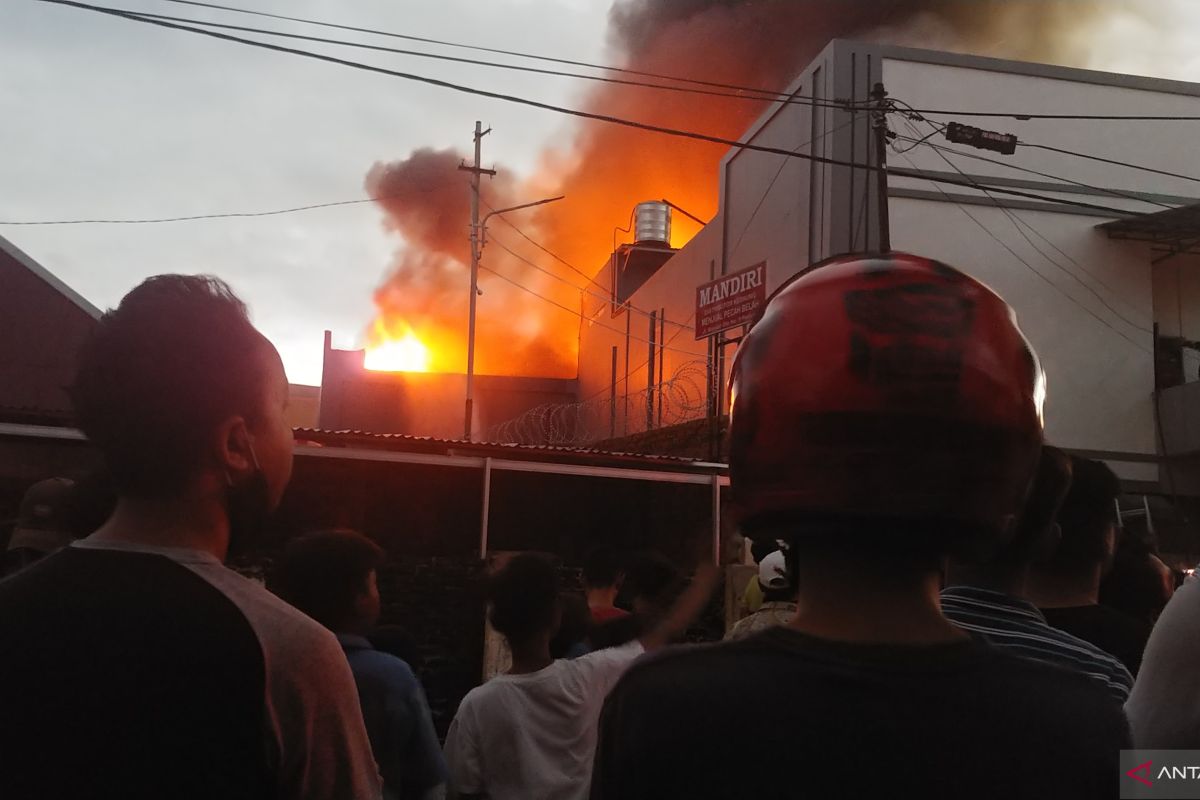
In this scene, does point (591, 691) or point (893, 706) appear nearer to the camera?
point (893, 706)

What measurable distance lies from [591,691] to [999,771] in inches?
103

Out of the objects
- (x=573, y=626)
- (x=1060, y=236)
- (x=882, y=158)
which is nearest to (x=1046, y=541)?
(x=573, y=626)

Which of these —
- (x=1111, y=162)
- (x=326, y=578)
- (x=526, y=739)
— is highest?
(x=1111, y=162)

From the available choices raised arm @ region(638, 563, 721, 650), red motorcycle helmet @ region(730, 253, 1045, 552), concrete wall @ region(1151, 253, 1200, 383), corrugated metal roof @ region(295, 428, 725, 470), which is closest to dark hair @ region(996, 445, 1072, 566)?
raised arm @ region(638, 563, 721, 650)

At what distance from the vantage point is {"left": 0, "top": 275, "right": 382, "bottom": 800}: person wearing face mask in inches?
61.8

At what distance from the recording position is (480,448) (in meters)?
12.6

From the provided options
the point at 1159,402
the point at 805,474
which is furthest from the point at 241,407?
the point at 1159,402

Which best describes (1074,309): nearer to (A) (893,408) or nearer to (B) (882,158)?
(B) (882,158)

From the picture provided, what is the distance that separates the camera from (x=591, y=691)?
3.71 m

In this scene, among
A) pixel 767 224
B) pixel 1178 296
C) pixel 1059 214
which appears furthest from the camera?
pixel 767 224

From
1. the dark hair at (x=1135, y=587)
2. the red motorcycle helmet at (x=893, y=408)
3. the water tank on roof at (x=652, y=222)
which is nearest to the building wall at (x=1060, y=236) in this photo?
the water tank on roof at (x=652, y=222)

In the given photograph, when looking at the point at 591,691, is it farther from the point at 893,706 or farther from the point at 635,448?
the point at 635,448

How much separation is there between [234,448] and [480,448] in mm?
10838

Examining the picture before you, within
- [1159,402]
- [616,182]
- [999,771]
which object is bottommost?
[999,771]
